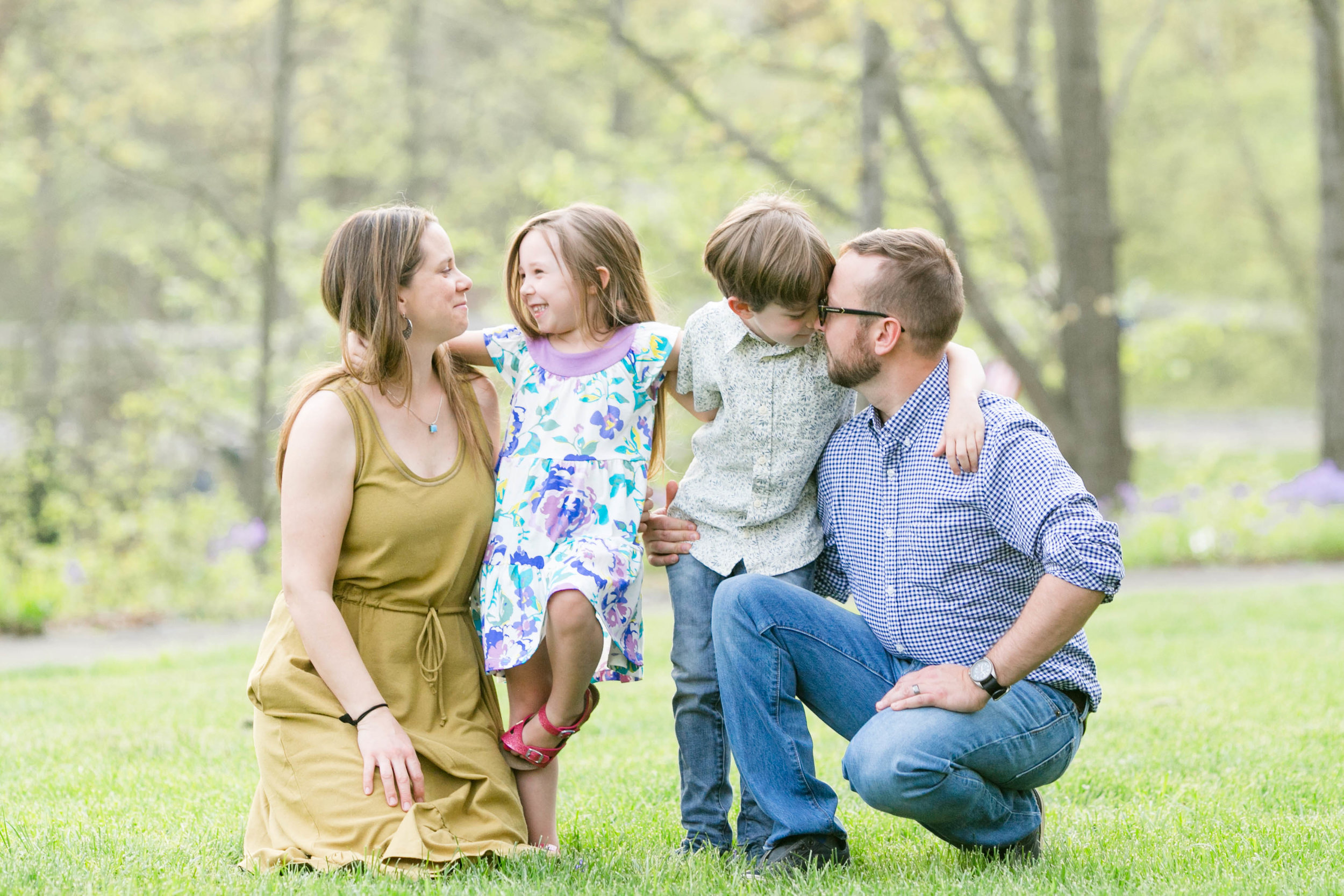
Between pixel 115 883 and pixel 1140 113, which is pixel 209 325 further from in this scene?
pixel 1140 113

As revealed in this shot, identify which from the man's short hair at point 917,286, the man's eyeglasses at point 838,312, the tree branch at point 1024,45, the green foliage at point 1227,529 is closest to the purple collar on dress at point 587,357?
the man's eyeglasses at point 838,312

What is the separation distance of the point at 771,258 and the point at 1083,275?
7760mm

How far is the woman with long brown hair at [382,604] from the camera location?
2.82m

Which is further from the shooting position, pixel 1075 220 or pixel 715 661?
pixel 1075 220

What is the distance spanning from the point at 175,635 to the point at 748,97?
11082 mm

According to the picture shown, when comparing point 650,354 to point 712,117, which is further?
point 712,117

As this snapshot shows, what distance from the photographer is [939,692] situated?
2668 millimetres

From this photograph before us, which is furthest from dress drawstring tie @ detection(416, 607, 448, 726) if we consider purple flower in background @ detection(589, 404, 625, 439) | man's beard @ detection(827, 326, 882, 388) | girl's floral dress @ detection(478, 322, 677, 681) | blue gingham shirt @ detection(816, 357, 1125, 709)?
man's beard @ detection(827, 326, 882, 388)

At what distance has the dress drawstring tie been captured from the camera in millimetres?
3012

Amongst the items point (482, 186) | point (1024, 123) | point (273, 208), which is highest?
point (482, 186)

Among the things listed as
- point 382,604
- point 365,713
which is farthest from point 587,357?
point 365,713

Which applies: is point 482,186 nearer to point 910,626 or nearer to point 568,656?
point 568,656

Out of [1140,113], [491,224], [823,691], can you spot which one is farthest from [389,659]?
[1140,113]

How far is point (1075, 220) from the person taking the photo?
10.1 metres
